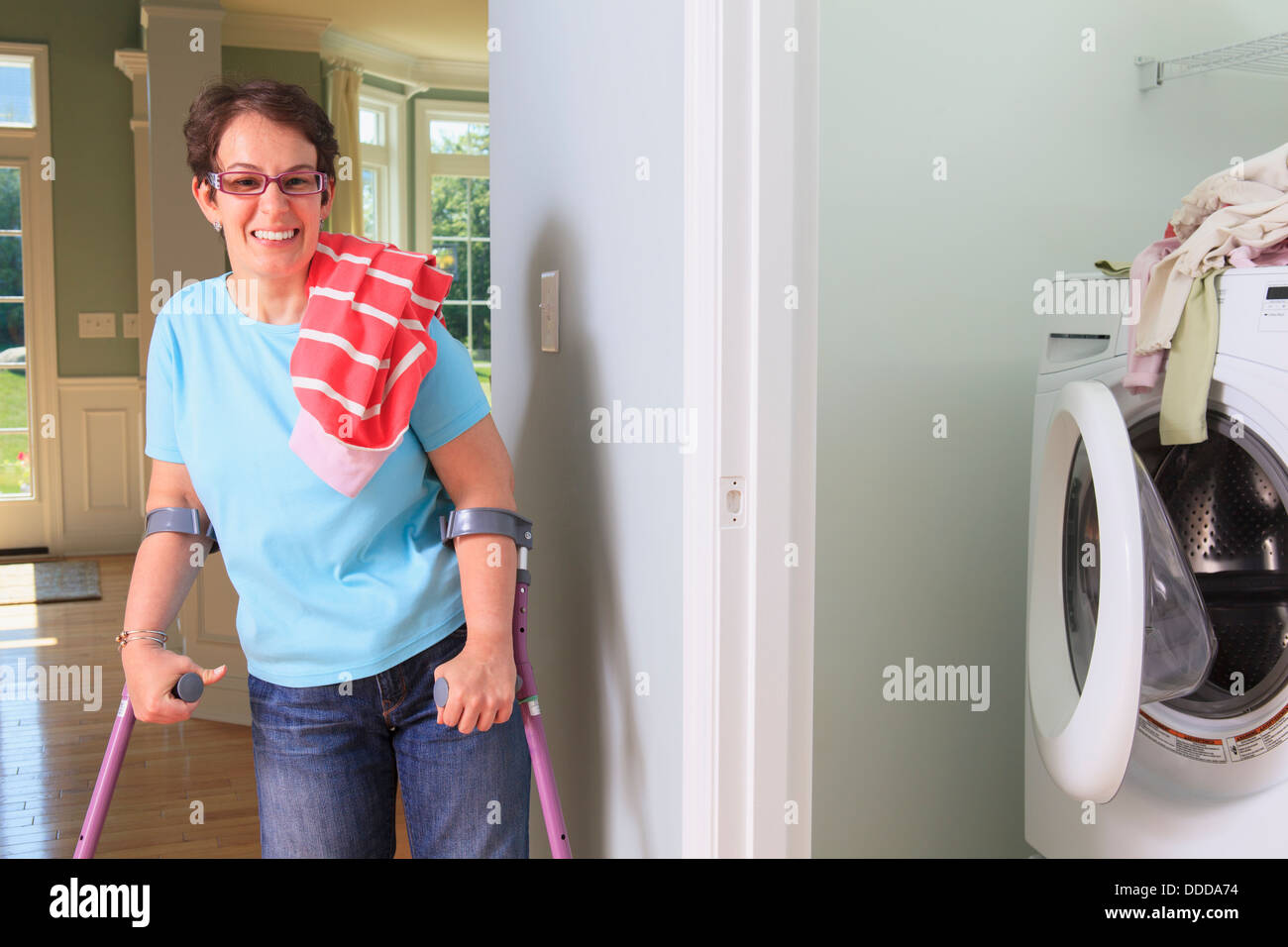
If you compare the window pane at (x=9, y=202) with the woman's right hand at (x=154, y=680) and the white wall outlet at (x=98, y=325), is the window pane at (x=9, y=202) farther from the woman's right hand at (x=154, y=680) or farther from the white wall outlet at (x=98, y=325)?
the woman's right hand at (x=154, y=680)

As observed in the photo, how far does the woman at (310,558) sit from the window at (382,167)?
560cm

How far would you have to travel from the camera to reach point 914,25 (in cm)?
192

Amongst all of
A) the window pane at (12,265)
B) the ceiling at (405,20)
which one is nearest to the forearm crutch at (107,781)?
the ceiling at (405,20)

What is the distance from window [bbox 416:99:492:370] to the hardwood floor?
11.9ft

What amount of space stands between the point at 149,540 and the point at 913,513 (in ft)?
4.30

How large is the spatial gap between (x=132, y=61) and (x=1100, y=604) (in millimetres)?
5928

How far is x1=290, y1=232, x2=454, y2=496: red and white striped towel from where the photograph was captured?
3.80 ft

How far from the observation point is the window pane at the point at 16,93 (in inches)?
231

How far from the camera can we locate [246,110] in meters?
1.22

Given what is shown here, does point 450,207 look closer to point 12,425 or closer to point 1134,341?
point 12,425

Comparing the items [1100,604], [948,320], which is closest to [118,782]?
[948,320]

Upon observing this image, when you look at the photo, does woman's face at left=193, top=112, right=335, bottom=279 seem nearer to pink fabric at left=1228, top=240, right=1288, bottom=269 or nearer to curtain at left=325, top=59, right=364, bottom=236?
pink fabric at left=1228, top=240, right=1288, bottom=269

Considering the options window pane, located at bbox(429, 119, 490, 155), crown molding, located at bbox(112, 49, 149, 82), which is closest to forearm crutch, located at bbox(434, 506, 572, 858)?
crown molding, located at bbox(112, 49, 149, 82)
